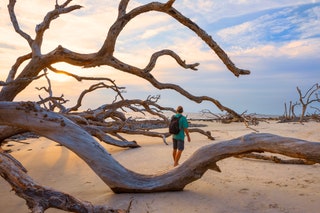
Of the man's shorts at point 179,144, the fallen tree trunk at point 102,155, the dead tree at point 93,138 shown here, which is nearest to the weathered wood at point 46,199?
the dead tree at point 93,138

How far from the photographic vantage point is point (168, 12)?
4902 millimetres

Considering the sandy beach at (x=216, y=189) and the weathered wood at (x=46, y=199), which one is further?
the sandy beach at (x=216, y=189)

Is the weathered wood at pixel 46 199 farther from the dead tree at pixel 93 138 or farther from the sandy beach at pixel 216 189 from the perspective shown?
the sandy beach at pixel 216 189

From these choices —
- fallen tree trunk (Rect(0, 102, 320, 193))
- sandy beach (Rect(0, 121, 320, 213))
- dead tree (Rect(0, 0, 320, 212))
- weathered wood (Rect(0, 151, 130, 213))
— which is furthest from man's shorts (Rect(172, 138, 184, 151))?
weathered wood (Rect(0, 151, 130, 213))

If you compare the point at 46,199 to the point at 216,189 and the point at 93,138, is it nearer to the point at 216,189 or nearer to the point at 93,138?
the point at 93,138

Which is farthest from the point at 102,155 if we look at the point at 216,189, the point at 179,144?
the point at 179,144

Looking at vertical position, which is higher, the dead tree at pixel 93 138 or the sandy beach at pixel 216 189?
the dead tree at pixel 93 138

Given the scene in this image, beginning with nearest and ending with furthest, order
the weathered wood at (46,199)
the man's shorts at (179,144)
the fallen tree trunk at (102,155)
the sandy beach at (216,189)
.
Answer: the weathered wood at (46,199)
the sandy beach at (216,189)
the fallen tree trunk at (102,155)
the man's shorts at (179,144)

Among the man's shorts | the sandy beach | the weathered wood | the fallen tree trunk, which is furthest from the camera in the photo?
the man's shorts

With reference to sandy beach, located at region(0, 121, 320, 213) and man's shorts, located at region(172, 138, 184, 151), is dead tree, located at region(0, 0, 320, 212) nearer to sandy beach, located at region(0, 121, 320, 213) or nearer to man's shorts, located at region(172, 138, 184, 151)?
sandy beach, located at region(0, 121, 320, 213)

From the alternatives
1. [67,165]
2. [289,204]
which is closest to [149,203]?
[289,204]

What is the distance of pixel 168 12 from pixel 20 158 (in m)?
6.56

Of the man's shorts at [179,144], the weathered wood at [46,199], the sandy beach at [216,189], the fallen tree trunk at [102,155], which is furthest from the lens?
the man's shorts at [179,144]

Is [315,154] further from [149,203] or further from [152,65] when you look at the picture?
[152,65]
